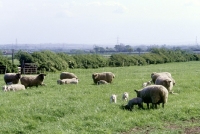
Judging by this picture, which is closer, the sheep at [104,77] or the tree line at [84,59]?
the sheep at [104,77]

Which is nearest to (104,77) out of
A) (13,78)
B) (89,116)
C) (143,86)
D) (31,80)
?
(143,86)

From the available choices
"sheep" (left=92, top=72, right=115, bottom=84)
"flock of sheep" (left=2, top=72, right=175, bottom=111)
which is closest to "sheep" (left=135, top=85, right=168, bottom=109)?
"flock of sheep" (left=2, top=72, right=175, bottom=111)

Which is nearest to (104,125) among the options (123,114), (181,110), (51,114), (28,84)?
(123,114)

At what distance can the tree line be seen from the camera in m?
50.3

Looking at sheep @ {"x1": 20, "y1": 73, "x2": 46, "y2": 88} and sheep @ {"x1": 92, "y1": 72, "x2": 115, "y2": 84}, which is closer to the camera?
sheep @ {"x1": 20, "y1": 73, "x2": 46, "y2": 88}

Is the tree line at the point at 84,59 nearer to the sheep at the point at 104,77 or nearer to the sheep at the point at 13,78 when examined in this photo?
the sheep at the point at 13,78

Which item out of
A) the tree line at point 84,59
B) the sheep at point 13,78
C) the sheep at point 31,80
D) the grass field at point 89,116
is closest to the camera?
the grass field at point 89,116

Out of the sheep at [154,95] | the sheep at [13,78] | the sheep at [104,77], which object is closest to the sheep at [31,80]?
the sheep at [13,78]

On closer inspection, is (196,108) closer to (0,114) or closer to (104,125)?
(104,125)

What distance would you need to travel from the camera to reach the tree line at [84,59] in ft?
165

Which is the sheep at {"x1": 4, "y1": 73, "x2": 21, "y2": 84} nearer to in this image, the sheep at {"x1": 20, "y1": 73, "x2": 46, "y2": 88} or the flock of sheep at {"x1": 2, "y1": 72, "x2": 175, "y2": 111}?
the flock of sheep at {"x1": 2, "y1": 72, "x2": 175, "y2": 111}

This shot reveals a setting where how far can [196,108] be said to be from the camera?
52.9ft

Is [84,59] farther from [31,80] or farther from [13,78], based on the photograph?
[31,80]

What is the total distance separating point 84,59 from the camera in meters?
62.9
